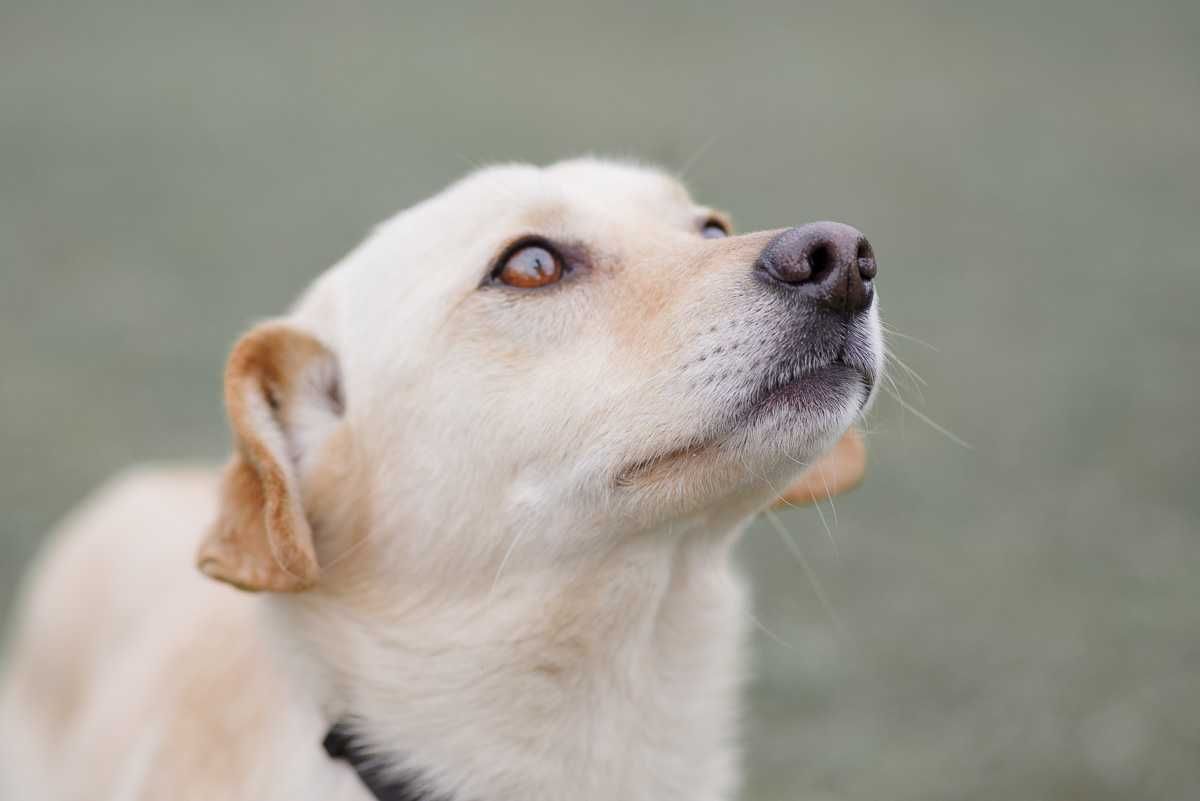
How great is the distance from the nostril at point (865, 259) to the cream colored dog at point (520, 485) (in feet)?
0.03

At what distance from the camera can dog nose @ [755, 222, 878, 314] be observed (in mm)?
2348

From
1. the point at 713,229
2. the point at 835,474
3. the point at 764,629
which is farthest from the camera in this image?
the point at 713,229

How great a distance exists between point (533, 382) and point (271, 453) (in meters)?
0.66

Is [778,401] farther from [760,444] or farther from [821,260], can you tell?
[821,260]

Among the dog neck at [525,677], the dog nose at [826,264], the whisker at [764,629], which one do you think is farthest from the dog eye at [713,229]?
the whisker at [764,629]

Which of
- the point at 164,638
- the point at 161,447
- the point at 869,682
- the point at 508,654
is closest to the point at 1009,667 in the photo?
the point at 869,682

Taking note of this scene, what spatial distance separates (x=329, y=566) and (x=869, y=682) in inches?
115

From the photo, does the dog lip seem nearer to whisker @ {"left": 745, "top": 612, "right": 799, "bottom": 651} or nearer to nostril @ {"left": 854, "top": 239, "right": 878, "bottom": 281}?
nostril @ {"left": 854, "top": 239, "right": 878, "bottom": 281}

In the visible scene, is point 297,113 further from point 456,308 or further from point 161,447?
point 456,308

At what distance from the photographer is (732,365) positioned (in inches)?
93.7

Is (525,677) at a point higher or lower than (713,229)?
lower

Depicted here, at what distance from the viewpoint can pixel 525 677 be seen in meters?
2.63

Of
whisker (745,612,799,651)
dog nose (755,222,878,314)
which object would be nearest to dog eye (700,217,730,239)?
dog nose (755,222,878,314)

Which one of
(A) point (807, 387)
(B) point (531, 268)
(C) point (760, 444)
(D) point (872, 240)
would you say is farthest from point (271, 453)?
(D) point (872, 240)
